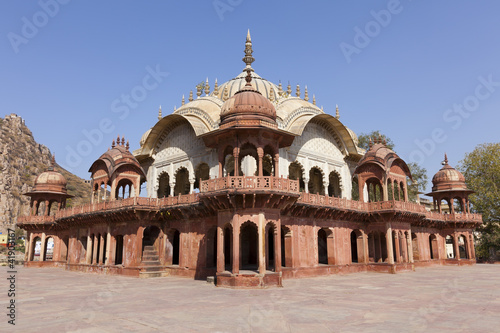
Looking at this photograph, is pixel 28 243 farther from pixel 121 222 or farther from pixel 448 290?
pixel 448 290

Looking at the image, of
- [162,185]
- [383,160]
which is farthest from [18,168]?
[383,160]

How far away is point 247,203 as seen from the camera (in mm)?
15555

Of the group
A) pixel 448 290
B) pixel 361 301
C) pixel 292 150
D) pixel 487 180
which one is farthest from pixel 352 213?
pixel 487 180

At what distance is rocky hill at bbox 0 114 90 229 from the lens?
79.7 metres

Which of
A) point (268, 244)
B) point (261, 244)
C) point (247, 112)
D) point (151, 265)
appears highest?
point (247, 112)

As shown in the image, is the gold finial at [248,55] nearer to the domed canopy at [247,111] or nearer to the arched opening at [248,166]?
the domed canopy at [247,111]

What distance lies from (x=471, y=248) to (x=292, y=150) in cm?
2119

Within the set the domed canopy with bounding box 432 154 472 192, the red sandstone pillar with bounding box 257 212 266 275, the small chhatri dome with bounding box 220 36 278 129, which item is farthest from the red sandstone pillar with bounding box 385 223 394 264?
the domed canopy with bounding box 432 154 472 192

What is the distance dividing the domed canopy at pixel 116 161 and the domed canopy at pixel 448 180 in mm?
25978

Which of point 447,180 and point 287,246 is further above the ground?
point 447,180

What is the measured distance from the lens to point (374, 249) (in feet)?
81.3

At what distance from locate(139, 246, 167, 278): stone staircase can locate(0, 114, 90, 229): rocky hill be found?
5321cm

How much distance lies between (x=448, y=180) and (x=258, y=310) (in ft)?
95.2

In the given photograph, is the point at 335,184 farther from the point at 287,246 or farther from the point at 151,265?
the point at 151,265
